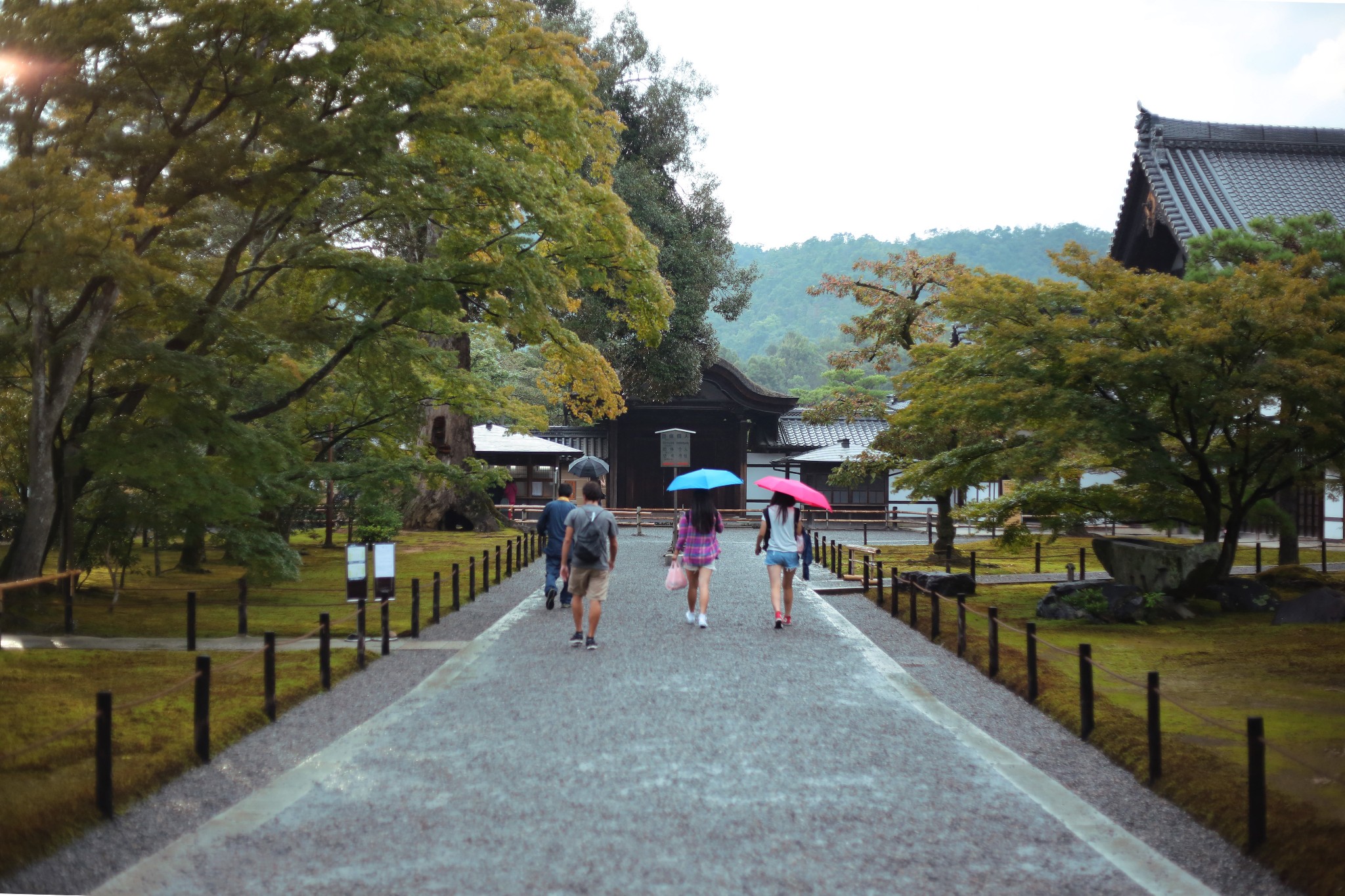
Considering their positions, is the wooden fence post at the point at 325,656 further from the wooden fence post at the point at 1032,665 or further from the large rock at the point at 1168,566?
the large rock at the point at 1168,566

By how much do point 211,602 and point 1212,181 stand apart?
23.4 m

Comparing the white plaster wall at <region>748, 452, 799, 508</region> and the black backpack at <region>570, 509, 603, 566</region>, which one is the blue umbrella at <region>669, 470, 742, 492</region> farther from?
the white plaster wall at <region>748, 452, 799, 508</region>

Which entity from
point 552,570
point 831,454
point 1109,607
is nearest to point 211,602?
point 552,570

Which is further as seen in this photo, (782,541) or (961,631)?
(782,541)

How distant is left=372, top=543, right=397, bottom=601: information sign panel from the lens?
11266 mm

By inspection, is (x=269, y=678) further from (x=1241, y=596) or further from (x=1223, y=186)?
(x=1223, y=186)

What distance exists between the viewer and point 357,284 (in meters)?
13.4

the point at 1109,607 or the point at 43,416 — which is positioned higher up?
the point at 43,416

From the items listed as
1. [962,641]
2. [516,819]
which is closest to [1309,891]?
[516,819]

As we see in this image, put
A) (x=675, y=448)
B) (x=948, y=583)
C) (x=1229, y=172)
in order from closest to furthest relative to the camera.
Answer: (x=948, y=583) < (x=1229, y=172) < (x=675, y=448)

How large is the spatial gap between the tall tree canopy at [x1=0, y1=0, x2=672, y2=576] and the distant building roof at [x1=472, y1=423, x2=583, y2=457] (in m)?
20.1

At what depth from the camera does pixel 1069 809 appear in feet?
18.4

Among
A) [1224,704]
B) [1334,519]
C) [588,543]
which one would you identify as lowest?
[1224,704]

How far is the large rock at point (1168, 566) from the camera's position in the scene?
13.6 meters
